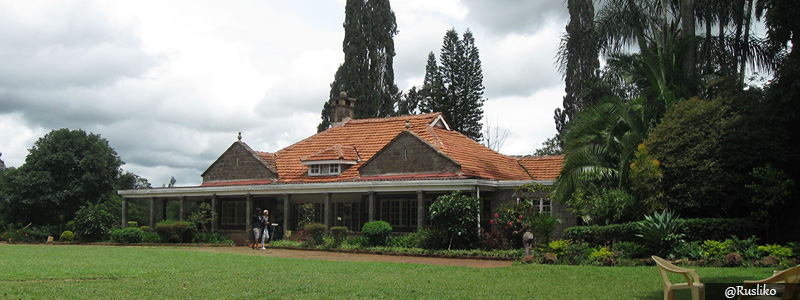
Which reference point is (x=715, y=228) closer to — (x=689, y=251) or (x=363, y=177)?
(x=689, y=251)

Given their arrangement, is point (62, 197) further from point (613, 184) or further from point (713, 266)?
point (713, 266)

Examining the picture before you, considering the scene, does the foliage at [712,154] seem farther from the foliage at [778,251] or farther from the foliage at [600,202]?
the foliage at [778,251]

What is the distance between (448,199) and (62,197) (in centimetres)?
2284

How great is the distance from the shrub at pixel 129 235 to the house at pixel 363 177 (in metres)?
2.50

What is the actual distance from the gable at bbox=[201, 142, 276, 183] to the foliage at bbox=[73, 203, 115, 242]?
4.12 meters

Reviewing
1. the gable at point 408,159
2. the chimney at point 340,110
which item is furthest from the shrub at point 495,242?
the chimney at point 340,110

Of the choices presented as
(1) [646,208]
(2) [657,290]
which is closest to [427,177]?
(1) [646,208]

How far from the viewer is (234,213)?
2877 centimetres

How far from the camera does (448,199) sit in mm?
20188

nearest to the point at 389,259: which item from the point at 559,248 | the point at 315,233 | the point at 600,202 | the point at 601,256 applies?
the point at 559,248

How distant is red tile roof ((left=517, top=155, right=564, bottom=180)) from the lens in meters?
26.0

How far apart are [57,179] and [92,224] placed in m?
9.65

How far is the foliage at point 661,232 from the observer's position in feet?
48.2

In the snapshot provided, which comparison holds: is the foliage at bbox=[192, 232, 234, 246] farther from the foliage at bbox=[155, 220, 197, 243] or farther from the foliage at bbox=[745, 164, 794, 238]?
the foliage at bbox=[745, 164, 794, 238]
